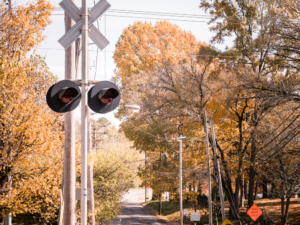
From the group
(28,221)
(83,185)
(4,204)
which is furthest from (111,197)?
(83,185)

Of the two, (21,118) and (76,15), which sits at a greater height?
(76,15)

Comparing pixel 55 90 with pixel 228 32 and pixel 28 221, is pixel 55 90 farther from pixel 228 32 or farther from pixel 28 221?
pixel 228 32

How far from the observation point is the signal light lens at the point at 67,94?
508 centimetres

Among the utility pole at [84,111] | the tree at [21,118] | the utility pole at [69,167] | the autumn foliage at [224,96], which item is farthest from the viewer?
the autumn foliage at [224,96]

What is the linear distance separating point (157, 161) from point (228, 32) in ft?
52.6

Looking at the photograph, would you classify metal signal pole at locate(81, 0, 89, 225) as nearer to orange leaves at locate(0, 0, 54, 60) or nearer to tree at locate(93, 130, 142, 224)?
orange leaves at locate(0, 0, 54, 60)

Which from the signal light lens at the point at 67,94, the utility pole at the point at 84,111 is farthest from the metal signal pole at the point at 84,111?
the signal light lens at the point at 67,94

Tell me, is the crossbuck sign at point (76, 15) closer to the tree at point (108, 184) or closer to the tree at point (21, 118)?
the tree at point (21, 118)

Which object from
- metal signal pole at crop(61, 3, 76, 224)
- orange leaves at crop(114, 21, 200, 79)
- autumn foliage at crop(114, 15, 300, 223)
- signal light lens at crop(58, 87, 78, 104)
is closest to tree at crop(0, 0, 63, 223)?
metal signal pole at crop(61, 3, 76, 224)

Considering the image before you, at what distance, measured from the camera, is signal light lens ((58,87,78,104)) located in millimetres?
5076

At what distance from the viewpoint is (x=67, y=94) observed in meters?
5.12

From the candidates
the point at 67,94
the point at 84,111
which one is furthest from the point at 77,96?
the point at 84,111

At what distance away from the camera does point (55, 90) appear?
5059 millimetres

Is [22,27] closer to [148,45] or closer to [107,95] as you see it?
[107,95]
